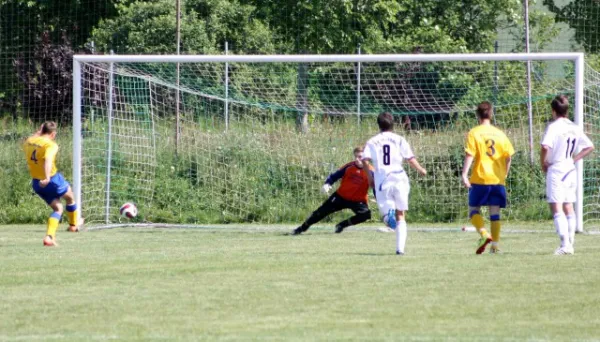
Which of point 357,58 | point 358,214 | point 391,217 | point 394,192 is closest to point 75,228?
point 358,214

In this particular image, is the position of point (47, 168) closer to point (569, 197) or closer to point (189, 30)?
point (569, 197)

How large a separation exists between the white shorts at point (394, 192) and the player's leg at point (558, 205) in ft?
5.45

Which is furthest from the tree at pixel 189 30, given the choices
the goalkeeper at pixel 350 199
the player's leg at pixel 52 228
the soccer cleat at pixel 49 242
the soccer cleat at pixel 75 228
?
the soccer cleat at pixel 49 242

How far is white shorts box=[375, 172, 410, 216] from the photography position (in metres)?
13.1

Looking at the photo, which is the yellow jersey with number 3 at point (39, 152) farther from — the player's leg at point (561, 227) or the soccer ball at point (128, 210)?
the player's leg at point (561, 227)

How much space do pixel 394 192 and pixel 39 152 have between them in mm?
5419

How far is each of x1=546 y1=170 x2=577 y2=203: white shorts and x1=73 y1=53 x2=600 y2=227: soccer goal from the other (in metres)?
6.72

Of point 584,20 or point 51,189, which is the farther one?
point 584,20

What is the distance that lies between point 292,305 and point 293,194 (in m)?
11.3

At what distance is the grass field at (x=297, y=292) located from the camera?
8.07 metres

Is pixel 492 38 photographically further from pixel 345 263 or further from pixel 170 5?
pixel 345 263

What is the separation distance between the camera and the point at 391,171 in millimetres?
13219

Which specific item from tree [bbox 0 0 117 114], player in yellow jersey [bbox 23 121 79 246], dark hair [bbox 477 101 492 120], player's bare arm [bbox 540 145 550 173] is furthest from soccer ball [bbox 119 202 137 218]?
tree [bbox 0 0 117 114]

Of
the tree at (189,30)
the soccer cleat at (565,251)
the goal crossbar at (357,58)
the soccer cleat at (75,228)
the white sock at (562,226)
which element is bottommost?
the soccer cleat at (565,251)
